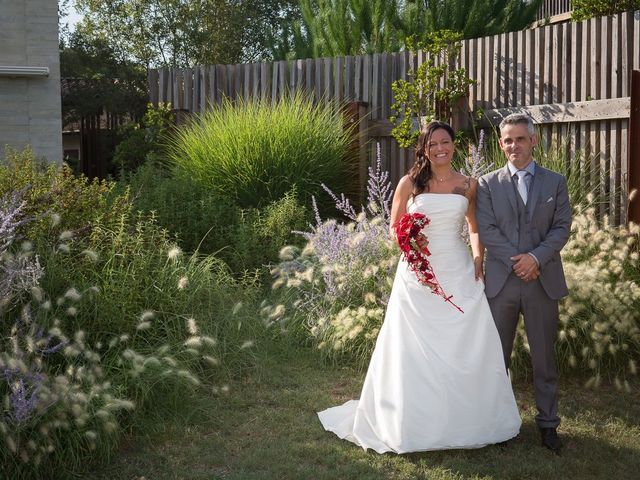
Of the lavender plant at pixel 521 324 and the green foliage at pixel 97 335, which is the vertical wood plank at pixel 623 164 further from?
the green foliage at pixel 97 335

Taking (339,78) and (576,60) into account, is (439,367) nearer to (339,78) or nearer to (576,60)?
(576,60)

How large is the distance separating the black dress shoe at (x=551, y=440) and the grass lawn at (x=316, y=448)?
0.15ft

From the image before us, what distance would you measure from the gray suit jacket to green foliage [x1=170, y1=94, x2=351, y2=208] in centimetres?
465

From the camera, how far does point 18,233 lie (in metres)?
5.64

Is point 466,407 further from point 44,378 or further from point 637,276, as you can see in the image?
point 637,276

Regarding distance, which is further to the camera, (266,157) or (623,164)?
(266,157)

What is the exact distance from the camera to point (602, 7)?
1537cm

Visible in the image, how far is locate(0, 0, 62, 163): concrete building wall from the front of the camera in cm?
1258

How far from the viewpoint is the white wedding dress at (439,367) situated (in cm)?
439

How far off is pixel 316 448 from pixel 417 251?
1.25 metres

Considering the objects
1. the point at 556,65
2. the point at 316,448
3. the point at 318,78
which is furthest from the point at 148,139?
the point at 316,448

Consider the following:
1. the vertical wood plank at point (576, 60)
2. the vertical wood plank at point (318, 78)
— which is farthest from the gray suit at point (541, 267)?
the vertical wood plank at point (318, 78)

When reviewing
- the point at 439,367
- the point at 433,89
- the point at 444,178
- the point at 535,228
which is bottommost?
the point at 439,367

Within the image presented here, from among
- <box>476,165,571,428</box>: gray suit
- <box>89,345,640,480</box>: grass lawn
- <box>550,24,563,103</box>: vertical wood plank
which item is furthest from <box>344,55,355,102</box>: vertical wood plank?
<box>476,165,571,428</box>: gray suit
